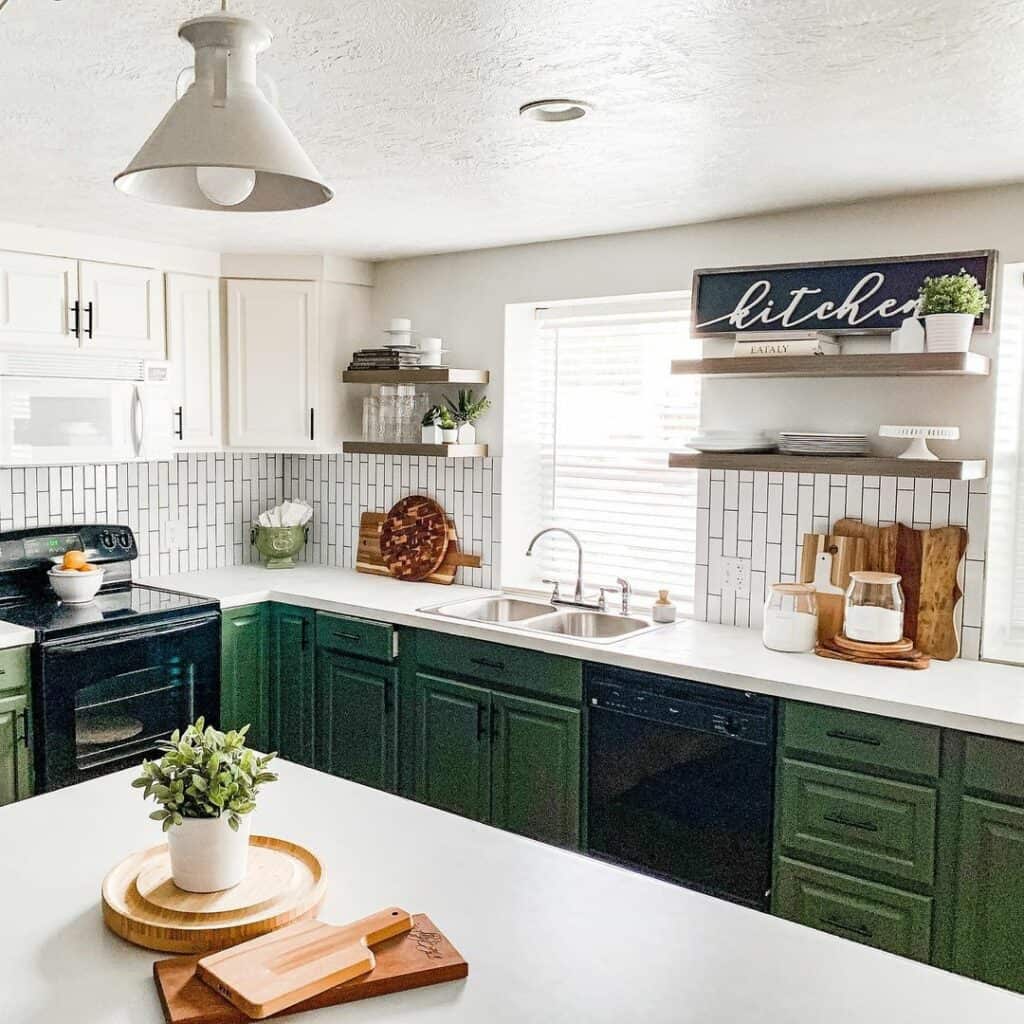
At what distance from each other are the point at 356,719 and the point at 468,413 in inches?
49.7

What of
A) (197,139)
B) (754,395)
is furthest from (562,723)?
(197,139)

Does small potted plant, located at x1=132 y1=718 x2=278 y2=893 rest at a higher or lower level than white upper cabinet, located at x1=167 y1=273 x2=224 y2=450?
lower

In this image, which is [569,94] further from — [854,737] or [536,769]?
[536,769]

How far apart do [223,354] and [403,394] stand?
30.4 inches

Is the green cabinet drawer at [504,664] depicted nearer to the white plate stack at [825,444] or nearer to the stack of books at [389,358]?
the white plate stack at [825,444]

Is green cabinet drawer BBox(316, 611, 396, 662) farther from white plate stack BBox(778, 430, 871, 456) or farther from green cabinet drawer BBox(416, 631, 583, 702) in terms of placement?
white plate stack BBox(778, 430, 871, 456)

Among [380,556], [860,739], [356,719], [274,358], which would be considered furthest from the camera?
[380,556]

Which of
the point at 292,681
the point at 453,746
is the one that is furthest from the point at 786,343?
the point at 292,681

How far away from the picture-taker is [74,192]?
10.3 ft

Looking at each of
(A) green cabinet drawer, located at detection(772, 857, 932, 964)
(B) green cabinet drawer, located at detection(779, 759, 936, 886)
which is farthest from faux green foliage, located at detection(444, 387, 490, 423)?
(A) green cabinet drawer, located at detection(772, 857, 932, 964)

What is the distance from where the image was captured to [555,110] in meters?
2.24

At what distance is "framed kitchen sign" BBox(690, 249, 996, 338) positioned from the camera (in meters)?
3.00

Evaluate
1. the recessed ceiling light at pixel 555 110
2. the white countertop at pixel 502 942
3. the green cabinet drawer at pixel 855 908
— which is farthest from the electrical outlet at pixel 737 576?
the white countertop at pixel 502 942

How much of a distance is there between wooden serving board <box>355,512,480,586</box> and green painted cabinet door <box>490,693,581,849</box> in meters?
0.94
